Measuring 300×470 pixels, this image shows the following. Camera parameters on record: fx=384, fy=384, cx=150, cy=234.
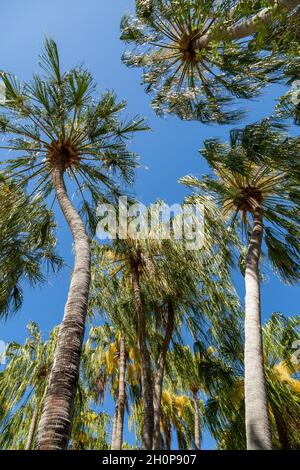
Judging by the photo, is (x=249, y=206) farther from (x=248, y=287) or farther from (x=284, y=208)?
(x=248, y=287)

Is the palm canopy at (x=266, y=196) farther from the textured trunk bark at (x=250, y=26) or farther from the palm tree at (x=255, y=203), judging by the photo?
the textured trunk bark at (x=250, y=26)

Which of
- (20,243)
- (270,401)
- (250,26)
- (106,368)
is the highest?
(250,26)

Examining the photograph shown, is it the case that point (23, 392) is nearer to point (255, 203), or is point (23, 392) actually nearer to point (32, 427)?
point (32, 427)

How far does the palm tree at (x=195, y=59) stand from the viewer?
5984 millimetres

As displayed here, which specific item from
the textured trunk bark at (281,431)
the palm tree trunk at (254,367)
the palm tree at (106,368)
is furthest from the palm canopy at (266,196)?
the palm tree at (106,368)

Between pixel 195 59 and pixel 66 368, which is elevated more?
pixel 195 59

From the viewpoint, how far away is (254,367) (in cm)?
476

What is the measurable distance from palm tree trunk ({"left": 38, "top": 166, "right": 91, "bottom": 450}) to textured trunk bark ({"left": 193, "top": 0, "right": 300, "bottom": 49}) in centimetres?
374

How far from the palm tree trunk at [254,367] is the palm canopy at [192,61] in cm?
272

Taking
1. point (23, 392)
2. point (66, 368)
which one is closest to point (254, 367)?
point (66, 368)

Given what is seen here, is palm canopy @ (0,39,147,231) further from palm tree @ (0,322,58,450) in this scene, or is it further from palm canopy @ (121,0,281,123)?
palm tree @ (0,322,58,450)

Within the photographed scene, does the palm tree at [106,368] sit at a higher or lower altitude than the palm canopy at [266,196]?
lower

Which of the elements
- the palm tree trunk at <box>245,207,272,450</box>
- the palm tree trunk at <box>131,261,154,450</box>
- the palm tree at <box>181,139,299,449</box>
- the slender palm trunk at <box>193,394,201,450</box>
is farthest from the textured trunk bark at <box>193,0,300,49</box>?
the slender palm trunk at <box>193,394,201,450</box>

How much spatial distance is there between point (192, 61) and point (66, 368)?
19.5 ft
